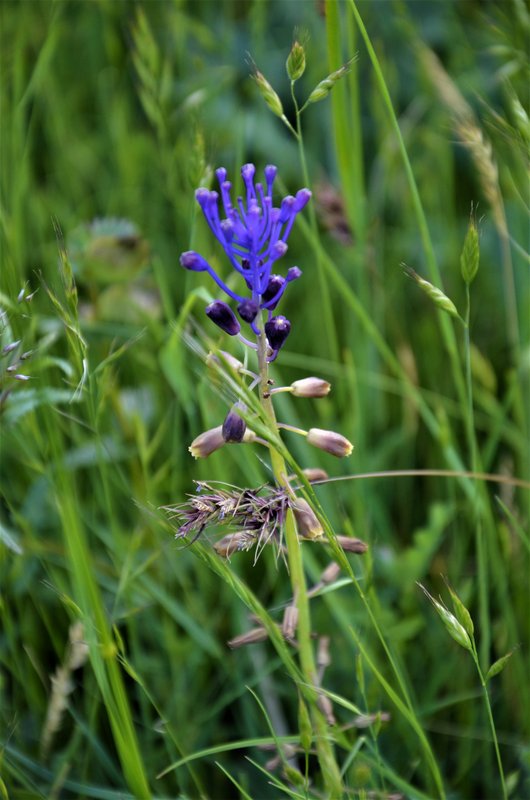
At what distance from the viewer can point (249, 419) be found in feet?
3.34

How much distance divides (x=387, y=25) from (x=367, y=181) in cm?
57

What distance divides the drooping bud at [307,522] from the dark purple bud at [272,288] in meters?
0.25

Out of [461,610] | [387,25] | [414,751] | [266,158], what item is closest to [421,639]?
[414,751]

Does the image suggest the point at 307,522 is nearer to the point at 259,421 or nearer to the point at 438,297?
the point at 259,421

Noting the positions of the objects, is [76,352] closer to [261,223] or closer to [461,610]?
[261,223]

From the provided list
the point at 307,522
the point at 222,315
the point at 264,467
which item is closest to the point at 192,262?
the point at 222,315

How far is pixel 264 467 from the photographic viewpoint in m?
1.83

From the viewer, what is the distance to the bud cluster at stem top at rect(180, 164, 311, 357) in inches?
42.1

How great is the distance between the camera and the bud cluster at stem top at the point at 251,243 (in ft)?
3.51

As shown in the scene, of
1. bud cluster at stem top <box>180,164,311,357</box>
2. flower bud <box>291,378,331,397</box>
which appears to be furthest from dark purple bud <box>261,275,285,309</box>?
flower bud <box>291,378,331,397</box>

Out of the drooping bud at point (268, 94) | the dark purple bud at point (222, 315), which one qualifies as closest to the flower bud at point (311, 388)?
the dark purple bud at point (222, 315)

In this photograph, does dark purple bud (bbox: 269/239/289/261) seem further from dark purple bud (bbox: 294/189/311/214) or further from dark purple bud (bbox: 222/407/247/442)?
dark purple bud (bbox: 222/407/247/442)

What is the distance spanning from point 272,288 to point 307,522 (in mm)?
301

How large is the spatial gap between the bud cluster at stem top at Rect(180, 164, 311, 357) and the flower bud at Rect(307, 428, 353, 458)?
135mm
